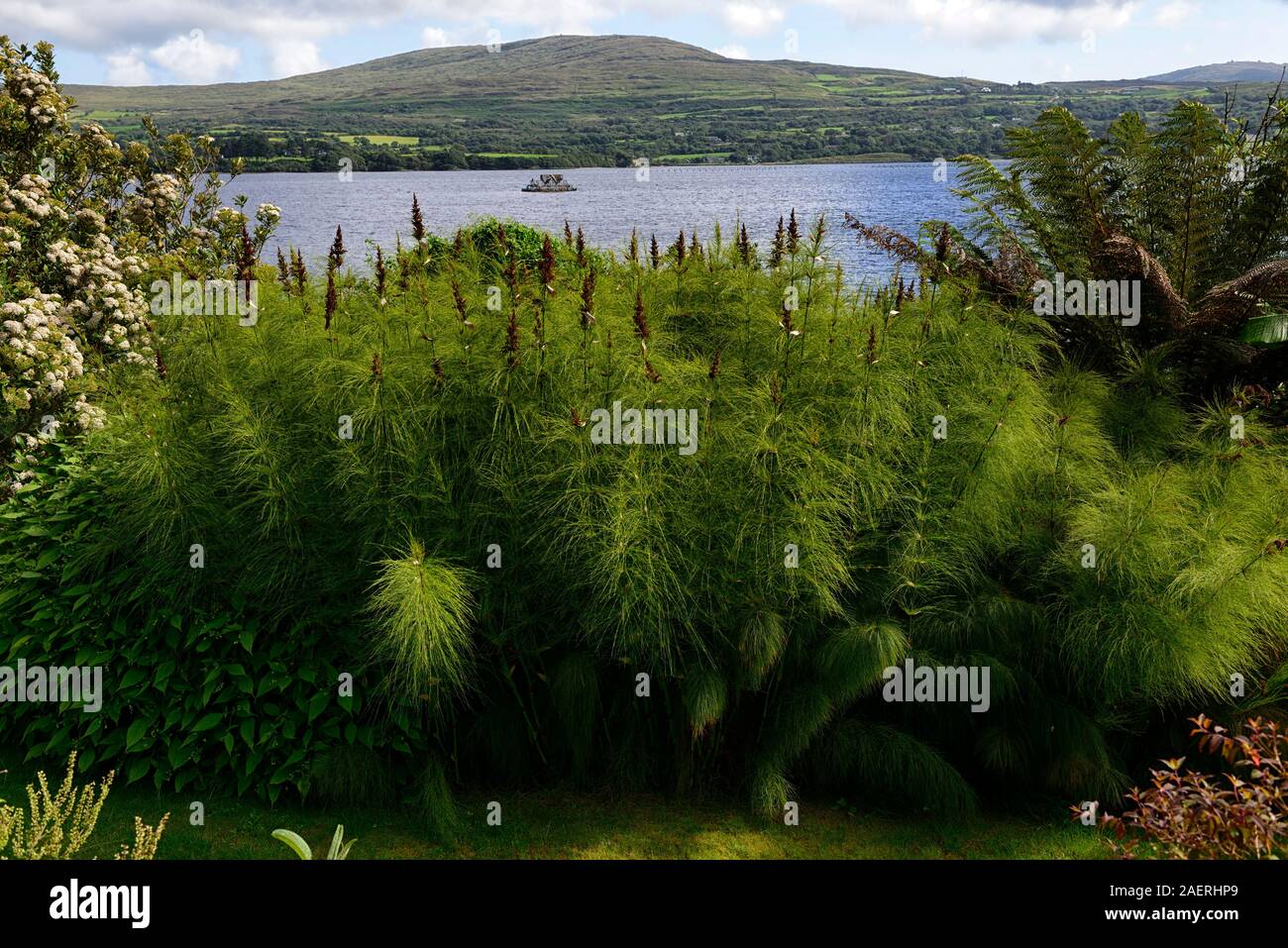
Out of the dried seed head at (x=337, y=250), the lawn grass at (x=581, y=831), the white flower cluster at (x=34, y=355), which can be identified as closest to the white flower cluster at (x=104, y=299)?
the white flower cluster at (x=34, y=355)

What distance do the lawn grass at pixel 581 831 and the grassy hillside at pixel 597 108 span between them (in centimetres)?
1659

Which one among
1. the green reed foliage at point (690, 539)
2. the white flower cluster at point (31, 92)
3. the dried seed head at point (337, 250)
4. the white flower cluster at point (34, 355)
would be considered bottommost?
the green reed foliage at point (690, 539)

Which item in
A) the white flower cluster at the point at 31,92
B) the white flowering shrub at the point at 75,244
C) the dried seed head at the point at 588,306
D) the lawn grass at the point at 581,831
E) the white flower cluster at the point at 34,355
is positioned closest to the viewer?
the dried seed head at the point at 588,306

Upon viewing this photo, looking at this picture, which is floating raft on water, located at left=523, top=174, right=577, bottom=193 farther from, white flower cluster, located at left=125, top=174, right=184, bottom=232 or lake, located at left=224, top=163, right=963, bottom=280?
white flower cluster, located at left=125, top=174, right=184, bottom=232

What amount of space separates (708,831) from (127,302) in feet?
24.5

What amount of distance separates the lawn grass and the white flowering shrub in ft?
10.1

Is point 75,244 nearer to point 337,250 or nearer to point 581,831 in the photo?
point 337,250

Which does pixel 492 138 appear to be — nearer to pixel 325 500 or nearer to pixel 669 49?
pixel 325 500

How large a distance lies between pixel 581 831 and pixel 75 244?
337 inches

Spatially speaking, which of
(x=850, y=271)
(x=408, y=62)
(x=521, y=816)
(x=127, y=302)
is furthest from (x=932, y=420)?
(x=408, y=62)

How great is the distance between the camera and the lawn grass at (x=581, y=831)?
5.21 m

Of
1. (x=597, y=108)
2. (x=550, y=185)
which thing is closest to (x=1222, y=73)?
(x=597, y=108)

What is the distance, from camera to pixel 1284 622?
5828mm

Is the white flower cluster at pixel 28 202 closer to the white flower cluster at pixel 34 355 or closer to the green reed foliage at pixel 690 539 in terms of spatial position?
the white flower cluster at pixel 34 355
